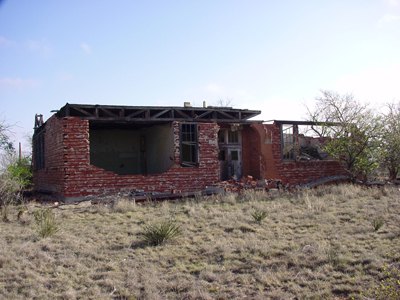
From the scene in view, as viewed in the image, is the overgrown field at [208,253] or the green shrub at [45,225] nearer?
the overgrown field at [208,253]

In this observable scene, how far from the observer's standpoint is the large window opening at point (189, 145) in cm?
1875

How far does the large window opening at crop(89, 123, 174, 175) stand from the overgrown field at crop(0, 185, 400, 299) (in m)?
7.75

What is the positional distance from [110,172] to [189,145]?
11.9 ft

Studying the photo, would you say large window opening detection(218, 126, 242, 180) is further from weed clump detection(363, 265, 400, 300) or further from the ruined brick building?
weed clump detection(363, 265, 400, 300)

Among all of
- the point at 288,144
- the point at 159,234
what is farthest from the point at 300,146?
the point at 159,234

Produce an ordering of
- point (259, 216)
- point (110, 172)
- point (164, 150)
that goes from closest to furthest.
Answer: point (259, 216), point (110, 172), point (164, 150)

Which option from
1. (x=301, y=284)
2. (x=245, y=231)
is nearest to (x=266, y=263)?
(x=301, y=284)

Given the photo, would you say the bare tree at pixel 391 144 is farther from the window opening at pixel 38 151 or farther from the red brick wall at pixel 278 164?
the window opening at pixel 38 151

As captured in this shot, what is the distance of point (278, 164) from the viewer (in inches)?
809

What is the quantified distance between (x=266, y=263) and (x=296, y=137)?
12.8 metres

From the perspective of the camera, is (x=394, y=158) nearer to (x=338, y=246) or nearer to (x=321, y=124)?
(x=321, y=124)

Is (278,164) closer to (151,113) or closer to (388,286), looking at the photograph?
(151,113)

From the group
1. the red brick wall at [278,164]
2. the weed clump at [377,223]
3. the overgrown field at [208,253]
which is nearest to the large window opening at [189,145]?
the red brick wall at [278,164]

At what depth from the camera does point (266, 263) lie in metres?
9.22
